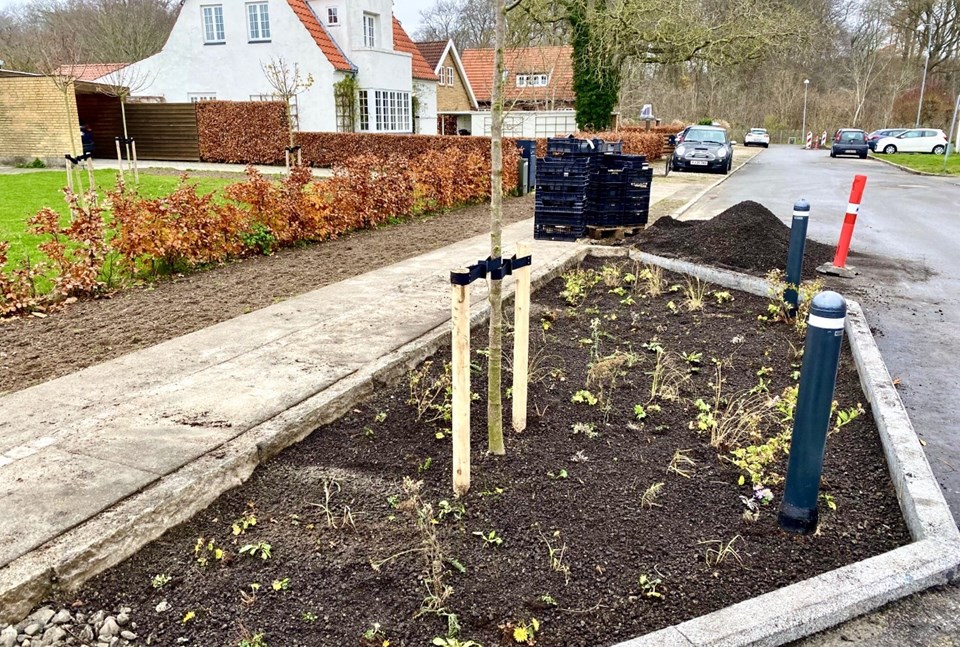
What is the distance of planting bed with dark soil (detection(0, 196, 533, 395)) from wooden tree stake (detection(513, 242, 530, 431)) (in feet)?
10.5

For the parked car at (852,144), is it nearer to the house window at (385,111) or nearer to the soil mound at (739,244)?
the house window at (385,111)

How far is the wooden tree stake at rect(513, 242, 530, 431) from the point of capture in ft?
12.0

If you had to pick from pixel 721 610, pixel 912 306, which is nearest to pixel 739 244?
pixel 912 306

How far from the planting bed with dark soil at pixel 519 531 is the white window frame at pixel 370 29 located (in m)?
27.2

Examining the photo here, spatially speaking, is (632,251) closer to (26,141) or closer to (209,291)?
(209,291)

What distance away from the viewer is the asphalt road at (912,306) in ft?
8.43

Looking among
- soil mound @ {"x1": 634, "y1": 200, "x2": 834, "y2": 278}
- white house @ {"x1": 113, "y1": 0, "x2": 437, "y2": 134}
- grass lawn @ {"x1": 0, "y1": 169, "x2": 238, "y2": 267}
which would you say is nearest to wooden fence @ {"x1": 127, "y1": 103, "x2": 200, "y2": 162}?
white house @ {"x1": 113, "y1": 0, "x2": 437, "y2": 134}

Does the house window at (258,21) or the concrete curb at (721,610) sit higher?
the house window at (258,21)

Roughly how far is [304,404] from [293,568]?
4.48 ft

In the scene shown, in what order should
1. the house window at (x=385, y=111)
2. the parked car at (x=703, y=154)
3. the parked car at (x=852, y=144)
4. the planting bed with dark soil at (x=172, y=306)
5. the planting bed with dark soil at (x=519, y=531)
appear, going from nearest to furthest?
the planting bed with dark soil at (x=519, y=531) < the planting bed with dark soil at (x=172, y=306) < the parked car at (x=703, y=154) < the house window at (x=385, y=111) < the parked car at (x=852, y=144)

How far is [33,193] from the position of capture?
49.6 ft

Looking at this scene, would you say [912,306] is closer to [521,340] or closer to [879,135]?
[521,340]

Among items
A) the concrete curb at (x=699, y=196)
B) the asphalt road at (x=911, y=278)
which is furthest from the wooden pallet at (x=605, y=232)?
the asphalt road at (x=911, y=278)

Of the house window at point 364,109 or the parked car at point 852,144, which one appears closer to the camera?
the house window at point 364,109
